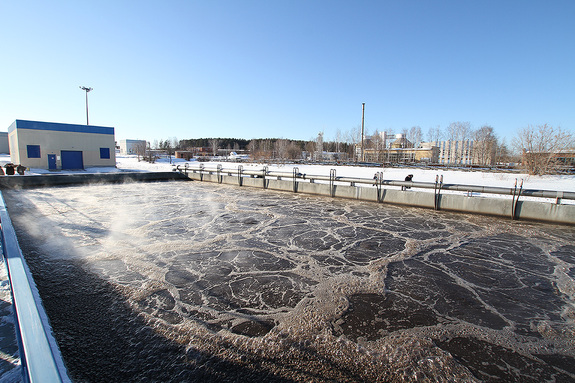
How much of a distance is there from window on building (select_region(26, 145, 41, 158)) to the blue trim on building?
200cm

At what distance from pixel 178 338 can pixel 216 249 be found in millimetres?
3303

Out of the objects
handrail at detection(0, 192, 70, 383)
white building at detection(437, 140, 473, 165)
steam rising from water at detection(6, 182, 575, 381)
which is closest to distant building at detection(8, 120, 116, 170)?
steam rising from water at detection(6, 182, 575, 381)

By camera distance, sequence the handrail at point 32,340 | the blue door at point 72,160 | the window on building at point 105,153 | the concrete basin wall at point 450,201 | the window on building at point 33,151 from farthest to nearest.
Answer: the window on building at point 105,153, the blue door at point 72,160, the window on building at point 33,151, the concrete basin wall at point 450,201, the handrail at point 32,340

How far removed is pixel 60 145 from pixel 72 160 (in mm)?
1960

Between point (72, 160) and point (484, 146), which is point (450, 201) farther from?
point (484, 146)

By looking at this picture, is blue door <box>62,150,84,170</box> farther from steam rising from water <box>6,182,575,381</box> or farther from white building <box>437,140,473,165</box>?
white building <box>437,140,473,165</box>

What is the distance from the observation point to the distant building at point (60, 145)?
30.8 meters

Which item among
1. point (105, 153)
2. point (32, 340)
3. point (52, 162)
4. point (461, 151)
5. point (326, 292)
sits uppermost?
point (461, 151)

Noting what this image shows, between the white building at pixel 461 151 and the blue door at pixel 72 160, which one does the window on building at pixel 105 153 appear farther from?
the white building at pixel 461 151

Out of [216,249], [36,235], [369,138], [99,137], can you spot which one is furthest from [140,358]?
[369,138]

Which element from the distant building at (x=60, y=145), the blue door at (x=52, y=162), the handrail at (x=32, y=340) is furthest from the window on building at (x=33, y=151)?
the handrail at (x=32, y=340)

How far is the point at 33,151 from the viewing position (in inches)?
1233

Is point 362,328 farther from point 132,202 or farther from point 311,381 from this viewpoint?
point 132,202

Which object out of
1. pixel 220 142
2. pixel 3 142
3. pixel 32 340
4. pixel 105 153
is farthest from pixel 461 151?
pixel 220 142
